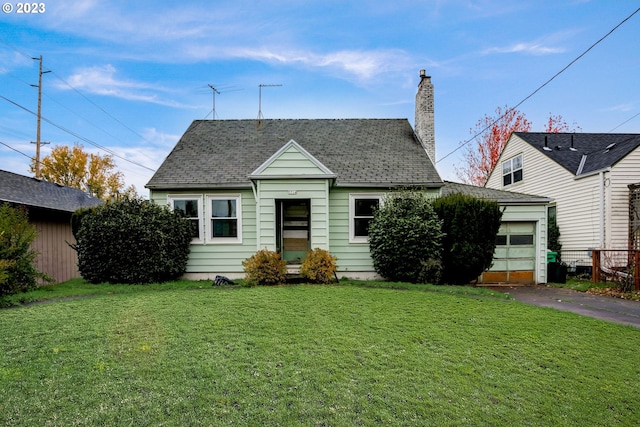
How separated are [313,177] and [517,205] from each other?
7.54 metres

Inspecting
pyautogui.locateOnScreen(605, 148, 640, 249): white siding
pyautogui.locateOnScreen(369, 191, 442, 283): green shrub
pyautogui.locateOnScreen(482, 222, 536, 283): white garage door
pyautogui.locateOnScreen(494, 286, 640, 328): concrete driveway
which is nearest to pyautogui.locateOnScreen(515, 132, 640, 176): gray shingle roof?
pyautogui.locateOnScreen(605, 148, 640, 249): white siding

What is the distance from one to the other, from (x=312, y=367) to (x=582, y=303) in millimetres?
8312

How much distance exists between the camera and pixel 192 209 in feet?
38.4

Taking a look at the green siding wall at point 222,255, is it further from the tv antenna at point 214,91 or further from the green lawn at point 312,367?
the tv antenna at point 214,91

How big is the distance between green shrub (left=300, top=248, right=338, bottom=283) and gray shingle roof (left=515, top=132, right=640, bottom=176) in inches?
486

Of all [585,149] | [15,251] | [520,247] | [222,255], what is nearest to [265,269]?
[222,255]

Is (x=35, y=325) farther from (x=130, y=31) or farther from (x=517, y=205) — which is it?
(x=517, y=205)

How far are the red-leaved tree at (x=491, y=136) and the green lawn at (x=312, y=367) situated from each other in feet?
79.3

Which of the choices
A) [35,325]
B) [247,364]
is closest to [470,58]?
[247,364]

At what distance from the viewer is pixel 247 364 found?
4.00 metres

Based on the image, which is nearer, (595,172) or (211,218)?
(211,218)

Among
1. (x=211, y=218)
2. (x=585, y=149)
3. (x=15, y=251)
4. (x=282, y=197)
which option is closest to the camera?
(x=15, y=251)

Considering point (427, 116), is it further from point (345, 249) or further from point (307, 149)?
point (345, 249)

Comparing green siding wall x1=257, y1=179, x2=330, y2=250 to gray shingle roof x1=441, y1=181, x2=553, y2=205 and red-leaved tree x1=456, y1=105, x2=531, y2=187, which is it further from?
red-leaved tree x1=456, y1=105, x2=531, y2=187
